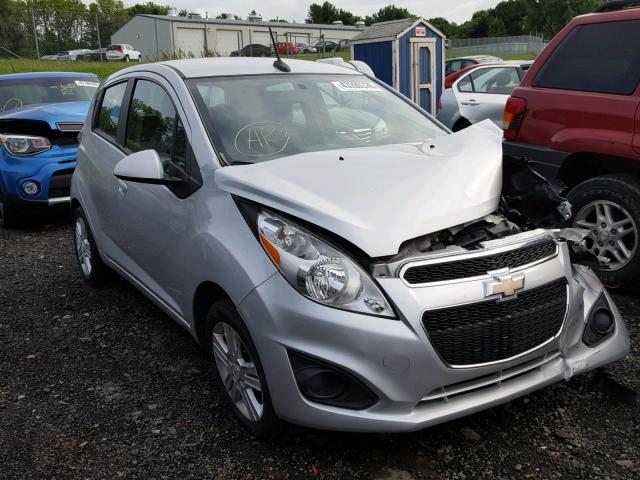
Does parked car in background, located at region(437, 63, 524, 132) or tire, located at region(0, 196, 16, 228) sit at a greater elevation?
parked car in background, located at region(437, 63, 524, 132)

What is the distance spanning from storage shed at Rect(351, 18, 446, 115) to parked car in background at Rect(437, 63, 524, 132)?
1823mm

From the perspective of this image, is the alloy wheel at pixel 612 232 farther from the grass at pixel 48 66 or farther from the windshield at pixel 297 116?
the grass at pixel 48 66

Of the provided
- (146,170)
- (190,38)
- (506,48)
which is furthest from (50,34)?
(506,48)

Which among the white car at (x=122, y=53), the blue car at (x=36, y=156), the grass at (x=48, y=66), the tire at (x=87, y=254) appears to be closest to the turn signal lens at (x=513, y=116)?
the tire at (x=87, y=254)

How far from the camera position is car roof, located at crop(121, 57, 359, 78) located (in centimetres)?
361

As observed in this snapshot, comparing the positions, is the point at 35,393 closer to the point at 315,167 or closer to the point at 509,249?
the point at 315,167

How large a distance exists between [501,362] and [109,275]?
3351 mm

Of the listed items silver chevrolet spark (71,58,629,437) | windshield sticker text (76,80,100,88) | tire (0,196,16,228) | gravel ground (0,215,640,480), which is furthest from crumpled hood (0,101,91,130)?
silver chevrolet spark (71,58,629,437)

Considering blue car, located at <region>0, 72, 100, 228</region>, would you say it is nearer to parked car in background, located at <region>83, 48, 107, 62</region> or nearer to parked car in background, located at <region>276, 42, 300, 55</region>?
parked car in background, located at <region>83, 48, 107, 62</region>

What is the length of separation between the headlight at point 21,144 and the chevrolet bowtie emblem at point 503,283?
232 inches

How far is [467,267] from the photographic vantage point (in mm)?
2404

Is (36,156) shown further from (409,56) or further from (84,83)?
(409,56)

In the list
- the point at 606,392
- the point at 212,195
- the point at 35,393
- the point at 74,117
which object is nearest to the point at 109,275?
the point at 35,393

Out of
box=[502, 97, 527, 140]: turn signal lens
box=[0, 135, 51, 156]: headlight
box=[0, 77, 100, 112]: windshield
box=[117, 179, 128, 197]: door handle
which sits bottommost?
box=[117, 179, 128, 197]: door handle
